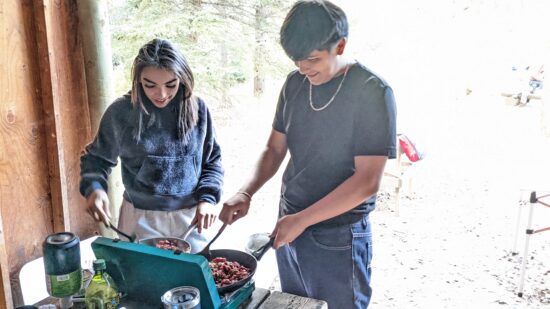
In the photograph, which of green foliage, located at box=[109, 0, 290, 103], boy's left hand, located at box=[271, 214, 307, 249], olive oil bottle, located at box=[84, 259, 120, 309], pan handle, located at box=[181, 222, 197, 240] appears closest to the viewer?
olive oil bottle, located at box=[84, 259, 120, 309]

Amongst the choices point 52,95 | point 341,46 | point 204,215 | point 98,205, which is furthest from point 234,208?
point 52,95

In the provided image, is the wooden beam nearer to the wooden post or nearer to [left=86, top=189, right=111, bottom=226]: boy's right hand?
the wooden post

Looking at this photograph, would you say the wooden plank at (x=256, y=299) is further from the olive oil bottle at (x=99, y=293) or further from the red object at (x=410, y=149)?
the red object at (x=410, y=149)

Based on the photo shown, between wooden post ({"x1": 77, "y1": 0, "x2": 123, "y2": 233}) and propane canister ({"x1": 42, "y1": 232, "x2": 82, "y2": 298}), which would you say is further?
wooden post ({"x1": 77, "y1": 0, "x2": 123, "y2": 233})

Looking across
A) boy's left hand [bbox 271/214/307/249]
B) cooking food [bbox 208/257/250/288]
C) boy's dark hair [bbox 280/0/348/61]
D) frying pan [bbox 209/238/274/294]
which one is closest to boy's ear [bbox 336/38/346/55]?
boy's dark hair [bbox 280/0/348/61]

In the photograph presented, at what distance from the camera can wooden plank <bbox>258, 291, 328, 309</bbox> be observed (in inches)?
54.8

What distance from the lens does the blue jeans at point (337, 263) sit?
1525 millimetres

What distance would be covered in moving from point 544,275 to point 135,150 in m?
3.54

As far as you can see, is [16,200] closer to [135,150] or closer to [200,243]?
[135,150]

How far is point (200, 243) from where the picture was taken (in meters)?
1.90

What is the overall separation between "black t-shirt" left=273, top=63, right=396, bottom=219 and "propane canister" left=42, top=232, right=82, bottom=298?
75cm

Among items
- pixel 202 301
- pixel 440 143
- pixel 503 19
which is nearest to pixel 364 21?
pixel 440 143

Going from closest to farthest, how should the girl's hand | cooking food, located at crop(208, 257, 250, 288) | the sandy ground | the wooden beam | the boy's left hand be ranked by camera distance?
cooking food, located at crop(208, 257, 250, 288)
the boy's left hand
the girl's hand
the wooden beam
the sandy ground

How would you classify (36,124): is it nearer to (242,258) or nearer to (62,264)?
(62,264)
